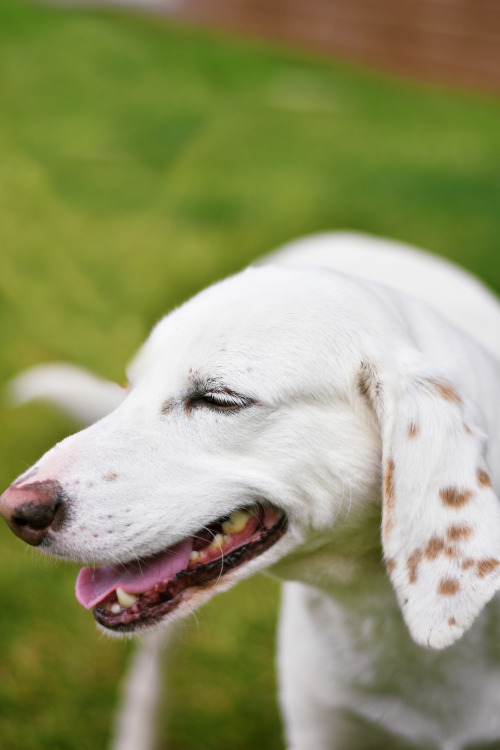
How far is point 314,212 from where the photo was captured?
6.46 m

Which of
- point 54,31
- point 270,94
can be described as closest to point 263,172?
A: point 270,94

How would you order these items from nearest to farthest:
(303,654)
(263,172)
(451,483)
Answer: (451,483), (303,654), (263,172)

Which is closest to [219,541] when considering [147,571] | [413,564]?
[147,571]

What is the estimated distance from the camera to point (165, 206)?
21.4ft

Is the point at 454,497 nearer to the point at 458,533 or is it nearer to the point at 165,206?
the point at 458,533

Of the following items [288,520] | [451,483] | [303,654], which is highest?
[451,483]

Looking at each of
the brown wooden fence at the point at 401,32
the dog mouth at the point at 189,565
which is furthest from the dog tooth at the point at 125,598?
the brown wooden fence at the point at 401,32

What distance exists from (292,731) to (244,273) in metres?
1.32

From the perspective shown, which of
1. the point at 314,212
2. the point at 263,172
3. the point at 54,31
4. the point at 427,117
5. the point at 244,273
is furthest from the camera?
the point at 54,31

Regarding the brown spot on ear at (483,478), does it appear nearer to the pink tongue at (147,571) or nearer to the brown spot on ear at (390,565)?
the brown spot on ear at (390,565)

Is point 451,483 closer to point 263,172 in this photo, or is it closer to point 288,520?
point 288,520

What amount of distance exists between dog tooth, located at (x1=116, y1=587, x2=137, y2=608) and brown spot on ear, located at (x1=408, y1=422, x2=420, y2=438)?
2.38ft

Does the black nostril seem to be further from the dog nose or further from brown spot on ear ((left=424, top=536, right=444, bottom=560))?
brown spot on ear ((left=424, top=536, right=444, bottom=560))

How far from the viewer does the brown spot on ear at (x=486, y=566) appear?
169cm
